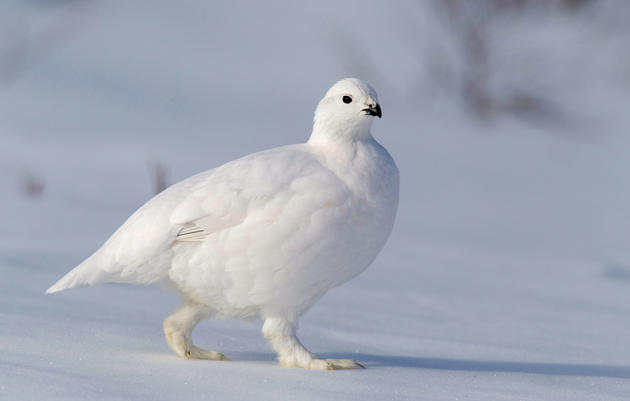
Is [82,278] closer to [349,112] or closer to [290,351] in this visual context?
[290,351]

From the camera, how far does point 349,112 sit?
10.1 feet

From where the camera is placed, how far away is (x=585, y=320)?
4.33 meters

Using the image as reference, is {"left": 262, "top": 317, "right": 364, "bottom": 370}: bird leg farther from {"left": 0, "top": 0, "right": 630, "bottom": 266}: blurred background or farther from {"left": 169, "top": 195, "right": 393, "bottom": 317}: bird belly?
{"left": 0, "top": 0, "right": 630, "bottom": 266}: blurred background

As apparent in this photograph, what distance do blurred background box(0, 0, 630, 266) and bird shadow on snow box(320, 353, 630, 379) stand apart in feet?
7.95

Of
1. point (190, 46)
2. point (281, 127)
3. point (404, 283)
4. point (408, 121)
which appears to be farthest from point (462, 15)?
point (404, 283)

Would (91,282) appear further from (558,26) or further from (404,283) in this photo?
(558,26)

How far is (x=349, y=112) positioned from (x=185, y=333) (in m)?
0.89

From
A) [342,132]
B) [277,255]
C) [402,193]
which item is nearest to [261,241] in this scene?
[277,255]

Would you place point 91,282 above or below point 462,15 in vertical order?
below

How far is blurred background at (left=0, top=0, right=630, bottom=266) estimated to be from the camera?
7000 millimetres

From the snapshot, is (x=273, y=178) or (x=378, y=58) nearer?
(x=273, y=178)

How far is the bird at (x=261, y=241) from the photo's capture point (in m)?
2.78

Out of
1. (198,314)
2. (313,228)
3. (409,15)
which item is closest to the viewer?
(313,228)

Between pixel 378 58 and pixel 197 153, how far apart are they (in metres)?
5.17
